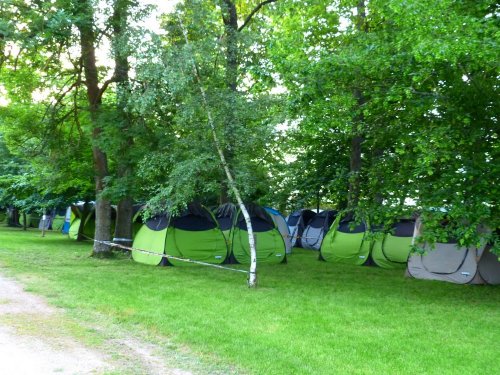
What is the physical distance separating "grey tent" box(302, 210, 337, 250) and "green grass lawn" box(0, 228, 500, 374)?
896cm

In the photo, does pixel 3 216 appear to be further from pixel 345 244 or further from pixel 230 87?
pixel 230 87

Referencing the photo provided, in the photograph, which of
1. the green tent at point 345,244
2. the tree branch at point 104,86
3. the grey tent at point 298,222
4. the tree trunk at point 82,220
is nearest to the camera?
the tree branch at point 104,86

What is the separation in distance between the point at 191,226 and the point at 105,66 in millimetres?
5611

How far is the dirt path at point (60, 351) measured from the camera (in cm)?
512

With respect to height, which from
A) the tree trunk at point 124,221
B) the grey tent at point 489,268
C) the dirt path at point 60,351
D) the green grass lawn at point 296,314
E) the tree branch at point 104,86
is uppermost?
the tree branch at point 104,86

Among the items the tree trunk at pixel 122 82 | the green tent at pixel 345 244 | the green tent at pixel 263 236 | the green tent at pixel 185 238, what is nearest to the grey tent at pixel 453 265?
the green tent at pixel 345 244

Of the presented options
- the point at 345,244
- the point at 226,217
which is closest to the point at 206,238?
the point at 226,217

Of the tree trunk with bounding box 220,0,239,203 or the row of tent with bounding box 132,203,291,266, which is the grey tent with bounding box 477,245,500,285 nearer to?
the row of tent with bounding box 132,203,291,266

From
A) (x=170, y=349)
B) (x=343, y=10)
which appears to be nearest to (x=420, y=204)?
(x=170, y=349)

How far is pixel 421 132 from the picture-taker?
9438 mm

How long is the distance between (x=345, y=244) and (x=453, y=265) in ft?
16.1

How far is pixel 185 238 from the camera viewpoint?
14.8 m

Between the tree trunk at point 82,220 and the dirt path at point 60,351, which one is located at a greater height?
the tree trunk at point 82,220

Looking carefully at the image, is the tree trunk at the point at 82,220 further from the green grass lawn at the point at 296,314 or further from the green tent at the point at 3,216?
the green tent at the point at 3,216
